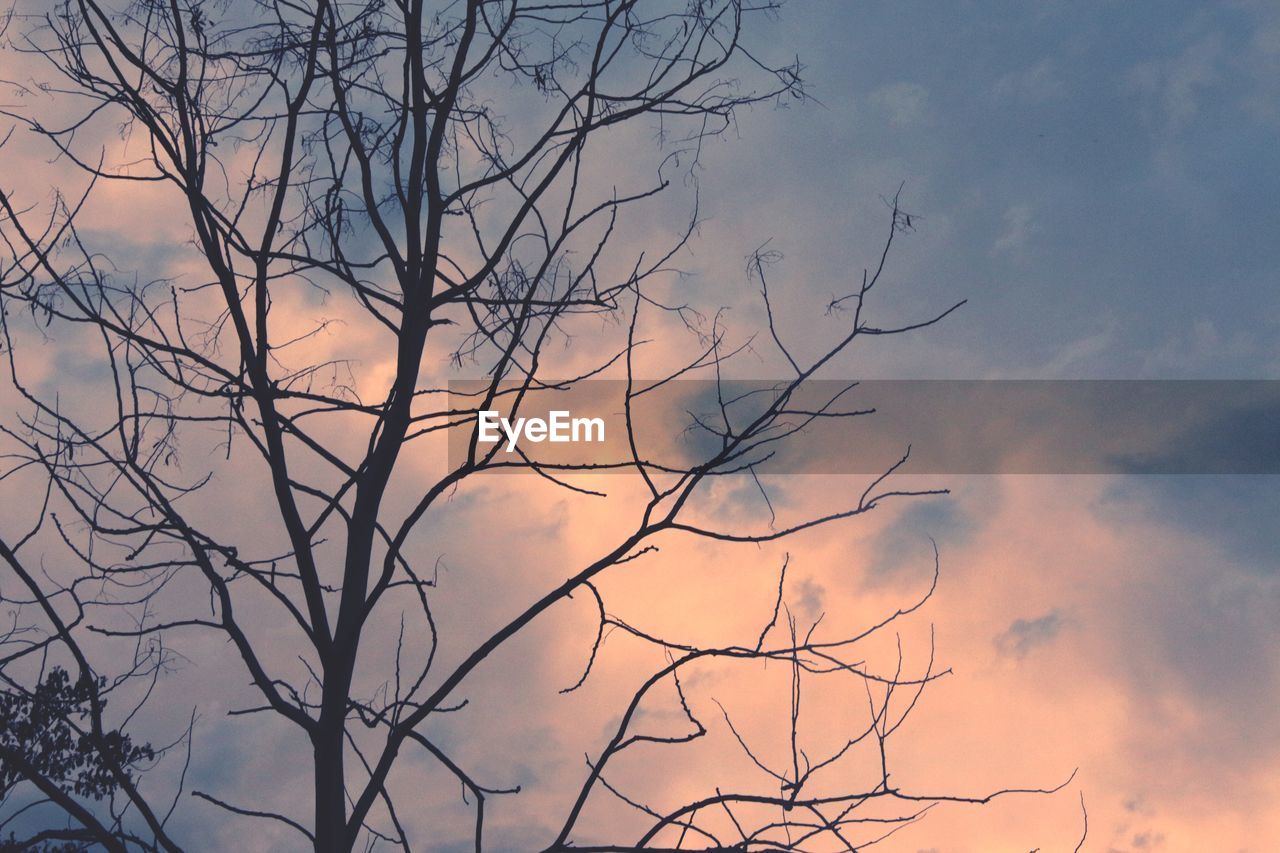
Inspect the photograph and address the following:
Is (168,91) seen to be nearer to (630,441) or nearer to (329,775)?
(630,441)

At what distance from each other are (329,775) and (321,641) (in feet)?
1.60

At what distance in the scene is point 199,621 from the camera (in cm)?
428

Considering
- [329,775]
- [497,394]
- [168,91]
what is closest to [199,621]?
[329,775]

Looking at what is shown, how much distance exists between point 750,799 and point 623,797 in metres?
0.49

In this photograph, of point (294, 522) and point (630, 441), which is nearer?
point (630, 441)

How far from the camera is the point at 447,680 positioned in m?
4.05

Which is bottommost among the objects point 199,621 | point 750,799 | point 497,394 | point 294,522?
point 750,799

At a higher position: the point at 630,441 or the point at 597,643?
the point at 630,441

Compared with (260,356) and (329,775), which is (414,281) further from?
(329,775)

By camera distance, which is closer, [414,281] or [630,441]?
[630,441]

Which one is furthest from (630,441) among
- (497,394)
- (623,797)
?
(623,797)

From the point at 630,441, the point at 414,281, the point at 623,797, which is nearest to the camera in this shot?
the point at 630,441

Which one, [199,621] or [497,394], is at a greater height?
[497,394]

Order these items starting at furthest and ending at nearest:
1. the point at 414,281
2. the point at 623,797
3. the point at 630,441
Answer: the point at 414,281
the point at 623,797
the point at 630,441
